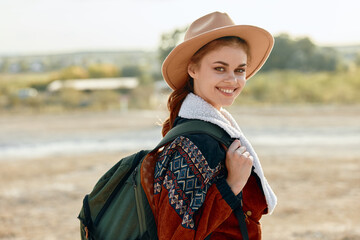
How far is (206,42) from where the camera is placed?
5.84 feet

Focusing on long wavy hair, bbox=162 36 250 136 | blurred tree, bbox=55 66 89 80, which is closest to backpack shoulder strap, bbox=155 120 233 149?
long wavy hair, bbox=162 36 250 136

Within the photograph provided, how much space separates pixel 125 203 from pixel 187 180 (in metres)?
0.29

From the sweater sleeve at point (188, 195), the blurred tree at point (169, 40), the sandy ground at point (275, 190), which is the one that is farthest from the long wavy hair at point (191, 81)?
Answer: the blurred tree at point (169, 40)

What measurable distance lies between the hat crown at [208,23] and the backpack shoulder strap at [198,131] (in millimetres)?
369

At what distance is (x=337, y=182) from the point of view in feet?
22.4

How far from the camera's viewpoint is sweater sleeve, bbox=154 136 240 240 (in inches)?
61.6

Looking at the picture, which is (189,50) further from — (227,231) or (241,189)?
(227,231)

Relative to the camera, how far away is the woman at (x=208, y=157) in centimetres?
158

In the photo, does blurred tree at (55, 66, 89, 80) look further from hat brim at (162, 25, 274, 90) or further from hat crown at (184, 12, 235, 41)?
hat crown at (184, 12, 235, 41)

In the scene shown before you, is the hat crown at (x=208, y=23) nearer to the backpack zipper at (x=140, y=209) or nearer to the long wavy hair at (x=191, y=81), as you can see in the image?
the long wavy hair at (x=191, y=81)

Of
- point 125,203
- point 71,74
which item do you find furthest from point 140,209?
point 71,74

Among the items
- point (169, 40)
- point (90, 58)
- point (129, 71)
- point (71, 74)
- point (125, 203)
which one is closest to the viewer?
point (125, 203)

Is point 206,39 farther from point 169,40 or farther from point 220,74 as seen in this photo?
point 169,40

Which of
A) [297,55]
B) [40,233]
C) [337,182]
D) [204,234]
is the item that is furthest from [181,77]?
[297,55]
